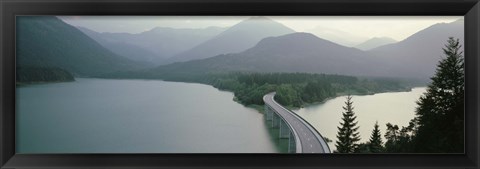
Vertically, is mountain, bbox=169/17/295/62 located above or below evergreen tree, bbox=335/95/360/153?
above

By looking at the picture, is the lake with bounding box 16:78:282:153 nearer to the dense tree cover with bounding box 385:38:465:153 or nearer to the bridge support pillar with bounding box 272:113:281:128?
the bridge support pillar with bounding box 272:113:281:128

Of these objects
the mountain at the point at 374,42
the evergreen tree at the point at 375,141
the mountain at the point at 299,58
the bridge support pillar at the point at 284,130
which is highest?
the mountain at the point at 374,42

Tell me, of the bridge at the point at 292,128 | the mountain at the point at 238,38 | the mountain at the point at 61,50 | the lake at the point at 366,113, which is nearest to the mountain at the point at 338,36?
Answer: the mountain at the point at 238,38

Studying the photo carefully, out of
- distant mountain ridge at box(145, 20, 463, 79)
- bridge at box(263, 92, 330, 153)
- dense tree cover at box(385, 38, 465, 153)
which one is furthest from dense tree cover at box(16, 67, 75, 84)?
dense tree cover at box(385, 38, 465, 153)

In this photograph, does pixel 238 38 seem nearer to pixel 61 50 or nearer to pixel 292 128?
pixel 292 128

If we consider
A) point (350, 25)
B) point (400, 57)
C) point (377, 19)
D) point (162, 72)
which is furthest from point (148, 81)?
point (400, 57)

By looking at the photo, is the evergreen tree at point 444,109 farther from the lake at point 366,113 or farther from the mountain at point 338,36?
the mountain at point 338,36
